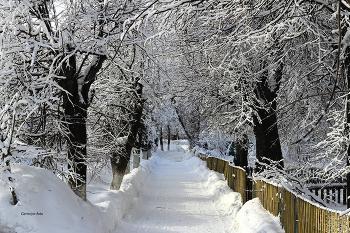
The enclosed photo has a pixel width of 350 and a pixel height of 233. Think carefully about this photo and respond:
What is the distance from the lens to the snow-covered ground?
500cm

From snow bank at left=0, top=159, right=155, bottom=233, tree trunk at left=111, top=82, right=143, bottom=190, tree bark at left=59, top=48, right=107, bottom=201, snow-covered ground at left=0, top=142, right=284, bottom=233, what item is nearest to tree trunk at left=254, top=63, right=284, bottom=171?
snow-covered ground at left=0, top=142, right=284, bottom=233

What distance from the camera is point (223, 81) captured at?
1168cm

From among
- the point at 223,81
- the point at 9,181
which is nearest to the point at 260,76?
the point at 223,81

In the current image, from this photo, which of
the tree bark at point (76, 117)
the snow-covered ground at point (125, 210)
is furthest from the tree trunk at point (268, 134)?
the tree bark at point (76, 117)

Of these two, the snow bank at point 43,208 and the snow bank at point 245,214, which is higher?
the snow bank at point 43,208

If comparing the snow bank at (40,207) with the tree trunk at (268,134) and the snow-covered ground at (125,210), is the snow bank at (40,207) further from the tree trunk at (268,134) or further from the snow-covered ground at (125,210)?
the tree trunk at (268,134)

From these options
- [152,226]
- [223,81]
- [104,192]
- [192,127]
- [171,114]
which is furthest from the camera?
[171,114]

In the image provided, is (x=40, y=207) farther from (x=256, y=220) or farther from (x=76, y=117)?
(x=256, y=220)

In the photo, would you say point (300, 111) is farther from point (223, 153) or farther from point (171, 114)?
point (171, 114)

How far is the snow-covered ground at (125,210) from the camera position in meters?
5.00

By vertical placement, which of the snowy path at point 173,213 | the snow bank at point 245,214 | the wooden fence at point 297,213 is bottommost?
the snowy path at point 173,213

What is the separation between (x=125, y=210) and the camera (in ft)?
31.8

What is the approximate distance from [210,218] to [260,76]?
16.1 ft

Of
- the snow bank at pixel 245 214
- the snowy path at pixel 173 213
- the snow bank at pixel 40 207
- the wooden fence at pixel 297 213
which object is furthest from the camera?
the snowy path at pixel 173 213
